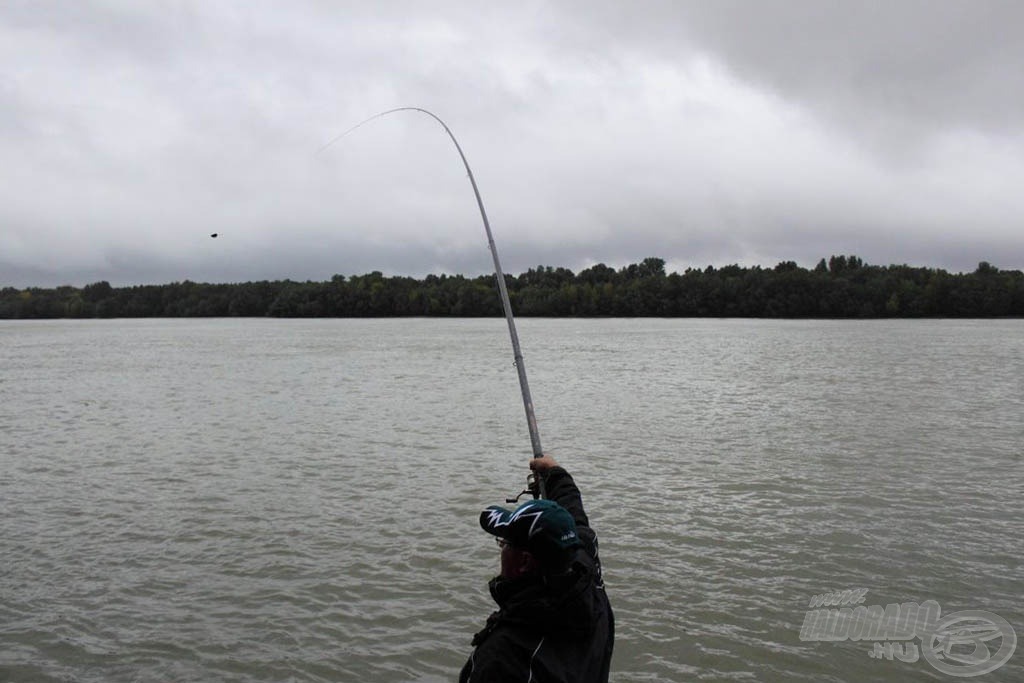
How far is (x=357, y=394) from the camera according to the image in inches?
1030

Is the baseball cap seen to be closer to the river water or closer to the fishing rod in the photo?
the fishing rod

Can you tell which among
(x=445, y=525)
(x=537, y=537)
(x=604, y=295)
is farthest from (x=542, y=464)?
(x=604, y=295)

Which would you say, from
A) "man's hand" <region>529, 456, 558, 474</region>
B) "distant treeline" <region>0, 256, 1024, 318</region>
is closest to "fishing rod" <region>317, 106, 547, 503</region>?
"man's hand" <region>529, 456, 558, 474</region>

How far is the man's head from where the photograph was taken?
271 centimetres

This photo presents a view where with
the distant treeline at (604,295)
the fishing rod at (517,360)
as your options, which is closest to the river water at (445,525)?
the fishing rod at (517,360)

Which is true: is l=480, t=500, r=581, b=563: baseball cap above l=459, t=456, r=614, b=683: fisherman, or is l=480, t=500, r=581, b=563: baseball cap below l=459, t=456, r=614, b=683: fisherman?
above

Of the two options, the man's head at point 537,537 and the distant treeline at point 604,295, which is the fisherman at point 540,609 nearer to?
the man's head at point 537,537

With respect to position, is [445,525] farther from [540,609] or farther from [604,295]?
[604,295]

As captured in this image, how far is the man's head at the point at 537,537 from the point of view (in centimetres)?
271

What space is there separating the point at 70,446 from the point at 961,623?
16.2 meters

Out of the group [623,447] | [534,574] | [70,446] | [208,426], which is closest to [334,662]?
[534,574]

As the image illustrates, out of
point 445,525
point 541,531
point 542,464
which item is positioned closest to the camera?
point 541,531

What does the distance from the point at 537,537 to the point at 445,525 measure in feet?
26.5

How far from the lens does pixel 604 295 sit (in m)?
148
